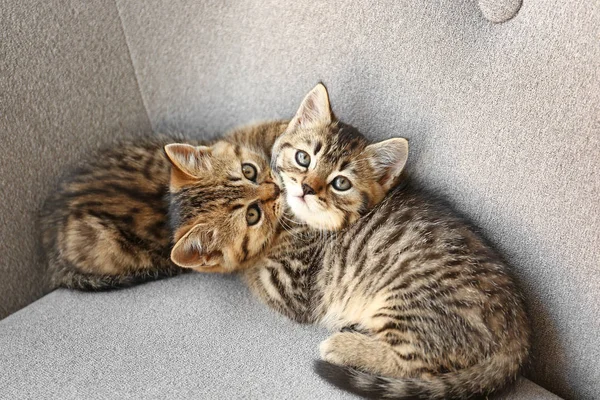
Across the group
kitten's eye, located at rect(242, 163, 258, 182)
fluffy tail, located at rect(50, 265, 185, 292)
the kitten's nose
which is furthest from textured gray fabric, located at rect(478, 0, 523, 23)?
fluffy tail, located at rect(50, 265, 185, 292)

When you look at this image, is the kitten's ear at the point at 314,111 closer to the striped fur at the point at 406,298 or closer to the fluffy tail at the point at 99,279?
the striped fur at the point at 406,298

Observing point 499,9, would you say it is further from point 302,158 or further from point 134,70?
point 134,70

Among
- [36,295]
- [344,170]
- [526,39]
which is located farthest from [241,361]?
[526,39]

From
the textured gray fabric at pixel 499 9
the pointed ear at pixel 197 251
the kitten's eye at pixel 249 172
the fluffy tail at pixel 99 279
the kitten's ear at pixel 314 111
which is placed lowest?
the fluffy tail at pixel 99 279

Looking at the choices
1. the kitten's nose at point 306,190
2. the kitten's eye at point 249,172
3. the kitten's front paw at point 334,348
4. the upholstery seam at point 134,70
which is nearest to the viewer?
the kitten's front paw at point 334,348

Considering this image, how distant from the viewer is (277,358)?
1116 millimetres

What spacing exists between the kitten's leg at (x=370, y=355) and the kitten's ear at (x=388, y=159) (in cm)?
36

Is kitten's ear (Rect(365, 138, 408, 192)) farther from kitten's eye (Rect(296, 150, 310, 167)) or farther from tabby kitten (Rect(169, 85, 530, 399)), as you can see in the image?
kitten's eye (Rect(296, 150, 310, 167))

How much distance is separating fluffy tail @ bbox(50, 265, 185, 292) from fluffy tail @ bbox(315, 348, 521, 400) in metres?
0.54

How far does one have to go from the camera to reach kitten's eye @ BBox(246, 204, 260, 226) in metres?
1.29

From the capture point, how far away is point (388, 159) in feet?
4.02

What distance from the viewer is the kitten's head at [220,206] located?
125 cm

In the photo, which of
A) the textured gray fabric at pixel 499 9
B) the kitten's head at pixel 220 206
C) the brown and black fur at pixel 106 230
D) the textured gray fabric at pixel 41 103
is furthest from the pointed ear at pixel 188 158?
the textured gray fabric at pixel 499 9

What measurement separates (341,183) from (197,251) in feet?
1.21
